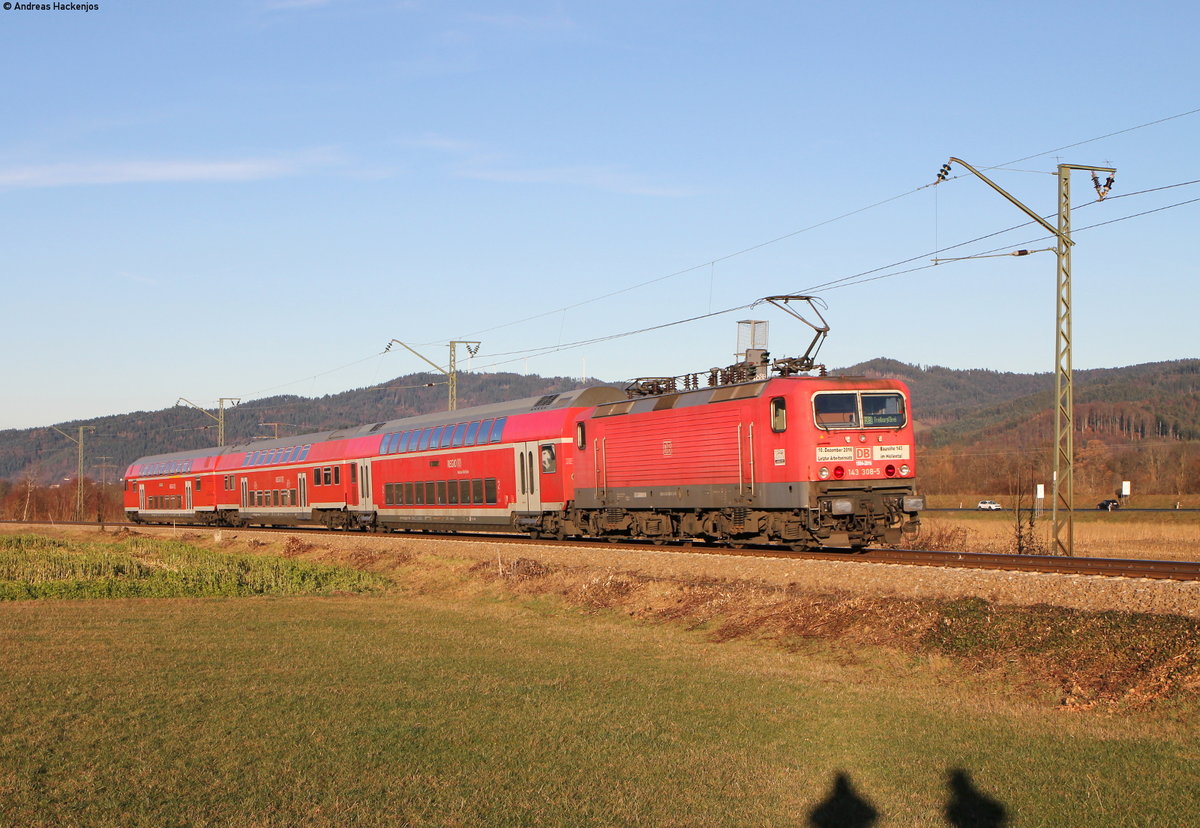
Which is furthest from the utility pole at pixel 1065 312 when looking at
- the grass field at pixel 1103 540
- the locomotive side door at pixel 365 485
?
the locomotive side door at pixel 365 485

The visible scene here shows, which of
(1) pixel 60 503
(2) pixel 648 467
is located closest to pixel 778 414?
(2) pixel 648 467

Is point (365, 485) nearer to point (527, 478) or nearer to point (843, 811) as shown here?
point (527, 478)

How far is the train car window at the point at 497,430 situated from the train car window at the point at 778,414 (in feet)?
47.7

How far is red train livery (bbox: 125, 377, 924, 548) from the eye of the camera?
1009 inches

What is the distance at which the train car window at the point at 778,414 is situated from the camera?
2569 centimetres

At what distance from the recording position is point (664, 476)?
99.2 ft

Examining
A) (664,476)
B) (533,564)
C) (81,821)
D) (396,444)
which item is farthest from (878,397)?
(396,444)

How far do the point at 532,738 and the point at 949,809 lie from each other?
459 cm

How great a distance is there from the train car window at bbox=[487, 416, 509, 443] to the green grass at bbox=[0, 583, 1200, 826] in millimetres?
19455

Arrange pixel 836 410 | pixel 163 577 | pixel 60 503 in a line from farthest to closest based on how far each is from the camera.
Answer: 1. pixel 60 503
2. pixel 163 577
3. pixel 836 410

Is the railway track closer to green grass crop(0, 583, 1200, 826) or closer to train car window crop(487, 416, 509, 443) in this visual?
green grass crop(0, 583, 1200, 826)

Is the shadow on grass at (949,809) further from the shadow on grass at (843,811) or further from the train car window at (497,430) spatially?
the train car window at (497,430)

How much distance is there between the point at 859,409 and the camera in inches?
1020

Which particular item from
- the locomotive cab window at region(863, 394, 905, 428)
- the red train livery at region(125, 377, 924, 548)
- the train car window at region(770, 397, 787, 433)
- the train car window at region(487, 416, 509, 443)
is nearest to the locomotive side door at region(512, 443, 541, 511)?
the red train livery at region(125, 377, 924, 548)
